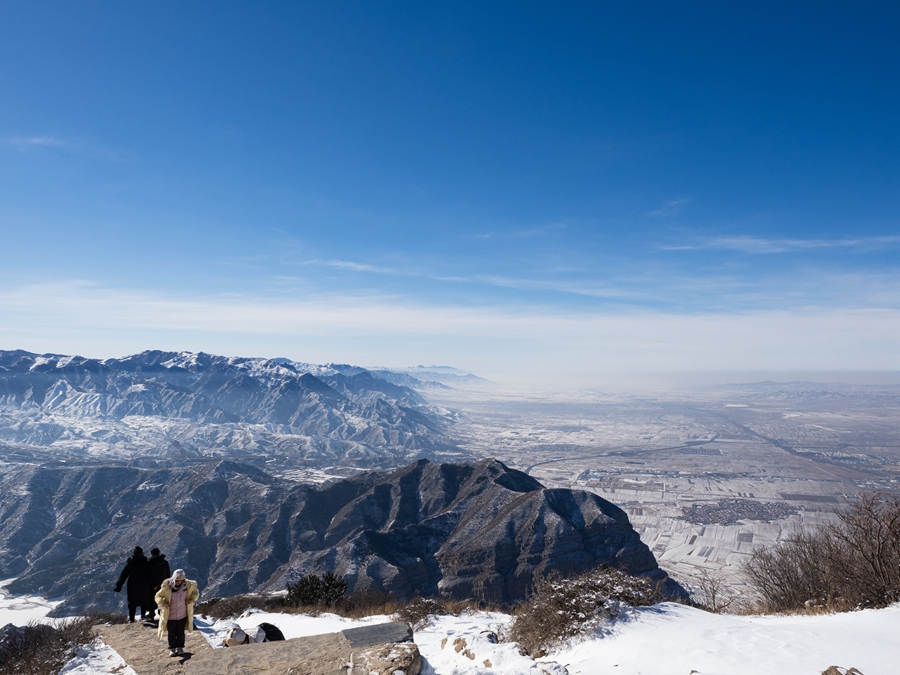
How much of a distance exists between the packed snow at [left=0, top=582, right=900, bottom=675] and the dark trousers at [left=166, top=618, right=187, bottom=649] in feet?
2.91

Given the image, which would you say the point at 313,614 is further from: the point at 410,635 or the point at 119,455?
the point at 119,455

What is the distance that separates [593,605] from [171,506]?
12230 centimetres

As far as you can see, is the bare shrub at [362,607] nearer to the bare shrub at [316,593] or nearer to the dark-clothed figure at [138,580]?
the bare shrub at [316,593]

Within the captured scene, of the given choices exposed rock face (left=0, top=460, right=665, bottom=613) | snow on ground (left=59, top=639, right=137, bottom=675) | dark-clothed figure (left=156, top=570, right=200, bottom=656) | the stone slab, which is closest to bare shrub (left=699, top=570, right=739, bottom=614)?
the stone slab

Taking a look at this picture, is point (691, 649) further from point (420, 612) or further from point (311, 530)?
point (311, 530)

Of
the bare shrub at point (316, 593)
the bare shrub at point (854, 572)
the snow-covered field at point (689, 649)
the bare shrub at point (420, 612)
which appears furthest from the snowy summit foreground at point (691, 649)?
the bare shrub at point (316, 593)

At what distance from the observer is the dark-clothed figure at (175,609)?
34.1ft

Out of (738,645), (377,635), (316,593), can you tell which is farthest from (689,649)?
(316,593)

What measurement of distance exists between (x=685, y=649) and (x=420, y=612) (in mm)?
9167

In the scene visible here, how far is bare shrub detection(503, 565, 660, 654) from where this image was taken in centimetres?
1220

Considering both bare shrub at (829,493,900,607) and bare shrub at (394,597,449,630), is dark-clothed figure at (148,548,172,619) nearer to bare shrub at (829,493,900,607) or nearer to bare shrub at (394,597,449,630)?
bare shrub at (394,597,449,630)

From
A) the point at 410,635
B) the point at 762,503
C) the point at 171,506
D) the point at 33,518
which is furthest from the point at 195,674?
the point at 762,503

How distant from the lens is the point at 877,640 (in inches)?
382

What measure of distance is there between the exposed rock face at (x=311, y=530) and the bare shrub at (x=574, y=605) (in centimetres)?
4647
